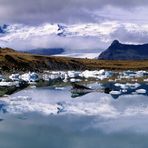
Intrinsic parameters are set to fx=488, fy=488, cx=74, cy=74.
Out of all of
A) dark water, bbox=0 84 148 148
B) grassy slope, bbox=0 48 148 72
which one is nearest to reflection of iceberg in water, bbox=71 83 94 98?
dark water, bbox=0 84 148 148

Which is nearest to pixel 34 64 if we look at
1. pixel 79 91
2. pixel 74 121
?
pixel 79 91

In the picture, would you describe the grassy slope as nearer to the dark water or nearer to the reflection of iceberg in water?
the reflection of iceberg in water

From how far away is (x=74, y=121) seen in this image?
31.1 meters

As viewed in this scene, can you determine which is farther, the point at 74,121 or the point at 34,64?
the point at 34,64

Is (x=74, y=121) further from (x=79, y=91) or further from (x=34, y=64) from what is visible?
(x=34, y=64)

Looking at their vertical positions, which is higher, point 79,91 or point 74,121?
point 74,121

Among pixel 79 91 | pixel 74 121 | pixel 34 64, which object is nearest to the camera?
pixel 74 121

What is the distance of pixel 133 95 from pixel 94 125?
53.9ft

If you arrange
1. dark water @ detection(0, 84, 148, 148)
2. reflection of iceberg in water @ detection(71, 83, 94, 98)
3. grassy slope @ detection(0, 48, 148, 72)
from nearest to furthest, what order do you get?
1. dark water @ detection(0, 84, 148, 148)
2. reflection of iceberg in water @ detection(71, 83, 94, 98)
3. grassy slope @ detection(0, 48, 148, 72)

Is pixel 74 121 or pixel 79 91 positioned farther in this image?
pixel 79 91

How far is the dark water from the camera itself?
25.0 meters

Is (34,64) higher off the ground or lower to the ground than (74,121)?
lower

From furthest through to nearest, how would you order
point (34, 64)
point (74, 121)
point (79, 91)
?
point (34, 64) < point (79, 91) < point (74, 121)

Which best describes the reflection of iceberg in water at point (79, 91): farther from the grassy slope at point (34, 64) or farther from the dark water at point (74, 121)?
the grassy slope at point (34, 64)
